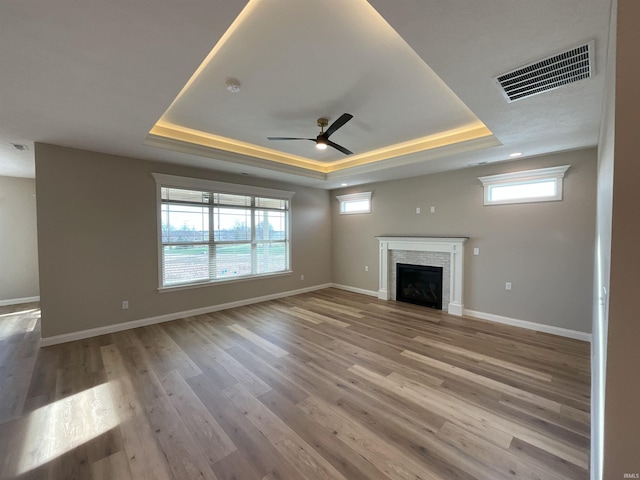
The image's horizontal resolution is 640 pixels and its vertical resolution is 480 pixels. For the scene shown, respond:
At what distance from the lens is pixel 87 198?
374cm

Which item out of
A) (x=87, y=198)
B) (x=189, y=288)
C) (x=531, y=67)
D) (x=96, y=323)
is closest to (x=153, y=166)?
(x=87, y=198)

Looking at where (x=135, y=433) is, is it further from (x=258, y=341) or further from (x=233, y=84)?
(x=233, y=84)

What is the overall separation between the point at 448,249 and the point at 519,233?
1072 millimetres

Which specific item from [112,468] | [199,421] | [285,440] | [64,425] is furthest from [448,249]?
[64,425]

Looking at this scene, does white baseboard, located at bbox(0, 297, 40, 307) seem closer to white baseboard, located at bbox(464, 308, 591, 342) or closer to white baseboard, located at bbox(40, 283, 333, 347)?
white baseboard, located at bbox(40, 283, 333, 347)

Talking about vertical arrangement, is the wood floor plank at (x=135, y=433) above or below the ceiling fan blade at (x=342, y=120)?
below

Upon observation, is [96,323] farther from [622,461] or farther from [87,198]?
[622,461]

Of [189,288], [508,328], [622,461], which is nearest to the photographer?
[622,461]

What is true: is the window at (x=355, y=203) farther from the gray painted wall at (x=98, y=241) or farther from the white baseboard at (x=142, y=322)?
the gray painted wall at (x=98, y=241)

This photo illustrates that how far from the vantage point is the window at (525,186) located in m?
3.84

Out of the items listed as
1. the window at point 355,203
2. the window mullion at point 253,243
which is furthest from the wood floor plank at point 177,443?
the window at point 355,203

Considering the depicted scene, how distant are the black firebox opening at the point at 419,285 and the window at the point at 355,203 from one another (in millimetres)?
1597

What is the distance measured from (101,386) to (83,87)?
8.80 feet

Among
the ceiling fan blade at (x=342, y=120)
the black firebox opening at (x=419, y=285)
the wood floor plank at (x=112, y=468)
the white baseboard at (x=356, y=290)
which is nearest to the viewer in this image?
the wood floor plank at (x=112, y=468)
